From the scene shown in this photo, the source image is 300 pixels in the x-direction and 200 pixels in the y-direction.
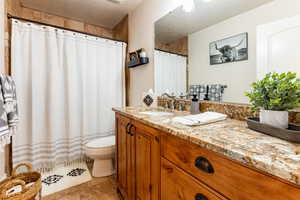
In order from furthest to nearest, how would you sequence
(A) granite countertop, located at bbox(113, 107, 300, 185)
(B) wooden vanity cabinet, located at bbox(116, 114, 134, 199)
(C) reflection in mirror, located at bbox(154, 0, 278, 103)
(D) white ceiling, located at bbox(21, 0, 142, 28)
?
(D) white ceiling, located at bbox(21, 0, 142, 28), (B) wooden vanity cabinet, located at bbox(116, 114, 134, 199), (C) reflection in mirror, located at bbox(154, 0, 278, 103), (A) granite countertop, located at bbox(113, 107, 300, 185)

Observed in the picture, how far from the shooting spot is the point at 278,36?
0.84 m

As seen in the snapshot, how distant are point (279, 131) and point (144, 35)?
1.87 metres

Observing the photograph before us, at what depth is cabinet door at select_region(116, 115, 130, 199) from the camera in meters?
1.29

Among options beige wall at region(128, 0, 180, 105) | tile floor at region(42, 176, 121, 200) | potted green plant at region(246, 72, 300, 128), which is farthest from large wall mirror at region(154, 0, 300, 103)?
tile floor at region(42, 176, 121, 200)

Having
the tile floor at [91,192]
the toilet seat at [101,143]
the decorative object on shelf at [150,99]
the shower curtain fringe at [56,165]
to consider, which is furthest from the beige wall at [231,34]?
the shower curtain fringe at [56,165]

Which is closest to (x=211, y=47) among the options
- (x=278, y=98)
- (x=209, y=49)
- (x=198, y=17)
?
(x=209, y=49)

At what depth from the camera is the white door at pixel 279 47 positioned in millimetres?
783

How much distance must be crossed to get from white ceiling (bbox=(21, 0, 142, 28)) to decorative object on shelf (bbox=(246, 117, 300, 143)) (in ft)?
7.05

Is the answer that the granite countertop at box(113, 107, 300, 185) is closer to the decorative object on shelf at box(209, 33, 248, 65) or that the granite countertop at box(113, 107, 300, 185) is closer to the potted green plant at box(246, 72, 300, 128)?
the potted green plant at box(246, 72, 300, 128)

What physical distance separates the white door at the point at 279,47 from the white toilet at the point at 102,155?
1.66 m

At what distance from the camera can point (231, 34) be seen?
3.55 ft

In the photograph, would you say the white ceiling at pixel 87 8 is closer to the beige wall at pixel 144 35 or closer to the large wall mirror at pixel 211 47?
the beige wall at pixel 144 35

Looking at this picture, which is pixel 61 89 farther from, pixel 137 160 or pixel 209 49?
pixel 209 49

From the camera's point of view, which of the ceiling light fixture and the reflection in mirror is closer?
the reflection in mirror
